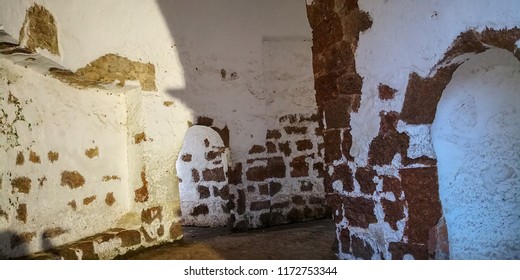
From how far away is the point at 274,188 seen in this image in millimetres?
3828

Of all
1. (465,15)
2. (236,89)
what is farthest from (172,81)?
(465,15)

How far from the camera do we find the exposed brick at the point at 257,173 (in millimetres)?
3734

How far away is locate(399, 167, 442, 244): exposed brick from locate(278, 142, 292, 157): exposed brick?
2.32 metres

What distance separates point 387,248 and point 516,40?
988 mm

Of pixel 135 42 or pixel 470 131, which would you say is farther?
pixel 135 42

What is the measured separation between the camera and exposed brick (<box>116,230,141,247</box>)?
104 inches

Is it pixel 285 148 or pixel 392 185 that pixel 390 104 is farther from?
pixel 285 148

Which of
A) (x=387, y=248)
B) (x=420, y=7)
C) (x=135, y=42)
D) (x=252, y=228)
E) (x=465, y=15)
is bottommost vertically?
(x=252, y=228)

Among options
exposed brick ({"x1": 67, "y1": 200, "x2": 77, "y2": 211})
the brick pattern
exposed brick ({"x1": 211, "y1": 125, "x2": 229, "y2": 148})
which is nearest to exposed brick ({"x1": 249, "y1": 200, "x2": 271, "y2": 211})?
the brick pattern

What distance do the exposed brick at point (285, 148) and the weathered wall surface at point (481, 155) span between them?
2299 millimetres

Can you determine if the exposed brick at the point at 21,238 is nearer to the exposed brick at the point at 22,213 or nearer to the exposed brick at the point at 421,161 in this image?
the exposed brick at the point at 22,213

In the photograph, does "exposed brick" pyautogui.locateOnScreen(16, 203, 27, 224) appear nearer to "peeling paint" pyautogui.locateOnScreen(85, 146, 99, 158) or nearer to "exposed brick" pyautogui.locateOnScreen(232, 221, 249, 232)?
"peeling paint" pyautogui.locateOnScreen(85, 146, 99, 158)

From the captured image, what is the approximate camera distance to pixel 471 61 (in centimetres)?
160
